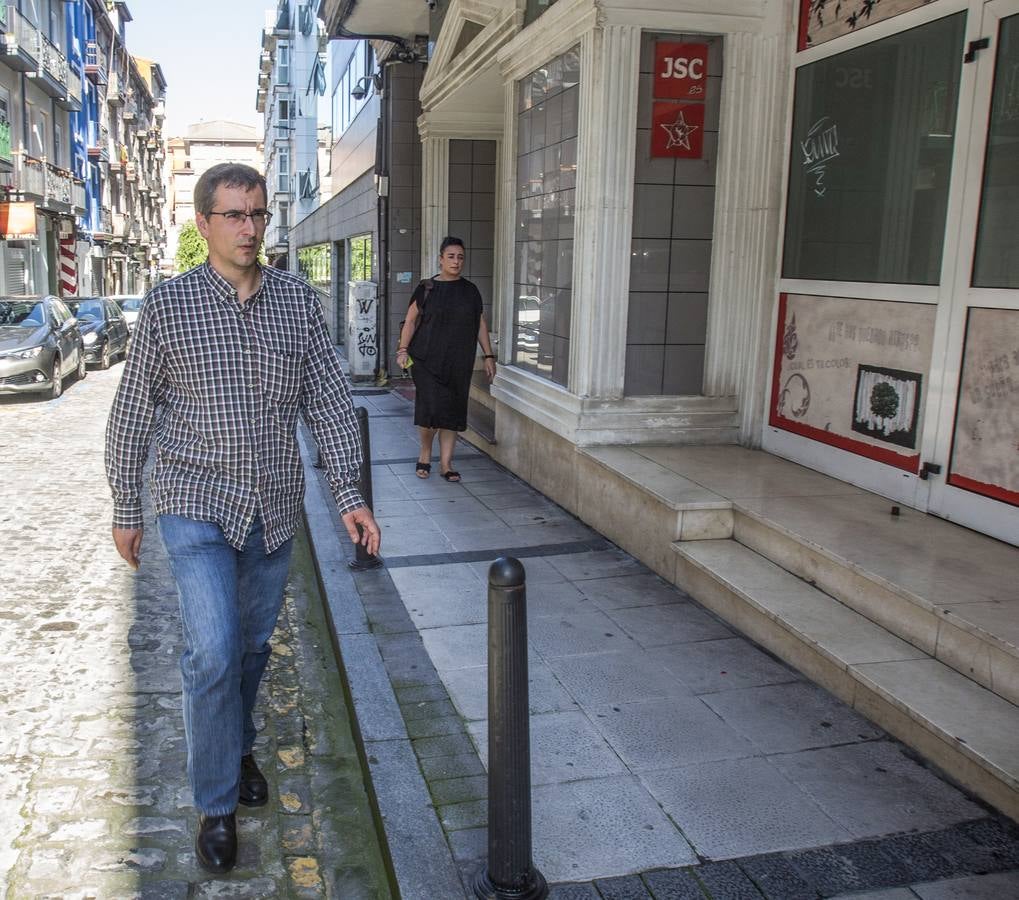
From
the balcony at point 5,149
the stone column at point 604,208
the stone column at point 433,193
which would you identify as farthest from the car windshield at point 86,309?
the stone column at point 604,208

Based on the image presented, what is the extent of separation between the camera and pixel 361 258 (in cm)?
2044

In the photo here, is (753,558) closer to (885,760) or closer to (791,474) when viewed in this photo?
(791,474)

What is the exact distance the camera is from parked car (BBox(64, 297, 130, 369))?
Result: 19.9 m

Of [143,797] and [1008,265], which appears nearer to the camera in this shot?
[143,797]

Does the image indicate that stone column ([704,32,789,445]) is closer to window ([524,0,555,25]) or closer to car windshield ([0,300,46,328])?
window ([524,0,555,25])

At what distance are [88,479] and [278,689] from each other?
17.8 ft

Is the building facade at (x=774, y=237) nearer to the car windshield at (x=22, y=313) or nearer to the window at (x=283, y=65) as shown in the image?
the car windshield at (x=22, y=313)

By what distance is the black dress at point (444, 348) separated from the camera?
8266mm

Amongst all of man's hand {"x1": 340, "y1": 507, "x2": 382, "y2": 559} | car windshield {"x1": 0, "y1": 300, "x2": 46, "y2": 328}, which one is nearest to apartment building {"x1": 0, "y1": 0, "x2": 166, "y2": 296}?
car windshield {"x1": 0, "y1": 300, "x2": 46, "y2": 328}

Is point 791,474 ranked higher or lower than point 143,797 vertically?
higher

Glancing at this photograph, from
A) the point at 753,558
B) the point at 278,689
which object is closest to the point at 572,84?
Result: the point at 753,558

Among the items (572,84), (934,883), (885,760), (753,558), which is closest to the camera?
(934,883)

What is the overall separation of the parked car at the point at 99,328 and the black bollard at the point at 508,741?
18.8m

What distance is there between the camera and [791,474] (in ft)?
20.8
